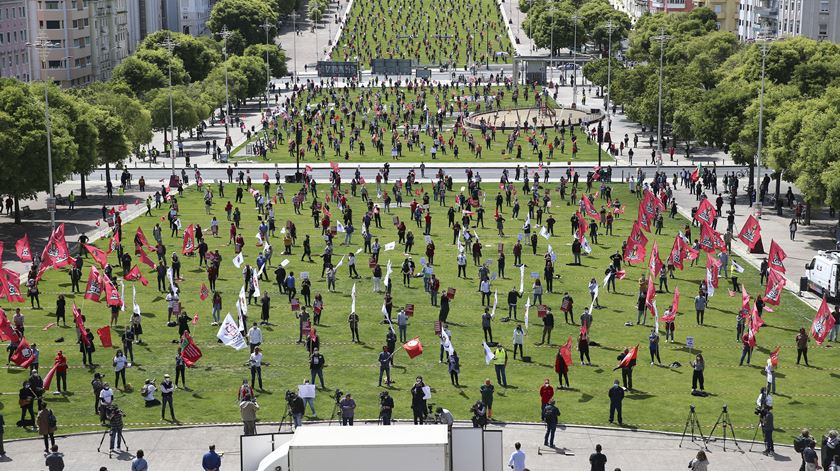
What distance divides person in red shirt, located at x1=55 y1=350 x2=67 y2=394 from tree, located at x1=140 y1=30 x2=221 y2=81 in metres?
97.6

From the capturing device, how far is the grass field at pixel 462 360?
3862 centimetres

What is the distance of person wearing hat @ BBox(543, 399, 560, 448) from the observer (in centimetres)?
3494

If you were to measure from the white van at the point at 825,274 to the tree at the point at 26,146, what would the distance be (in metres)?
37.4

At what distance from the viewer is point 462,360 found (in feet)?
145

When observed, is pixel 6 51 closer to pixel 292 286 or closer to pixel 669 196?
pixel 669 196

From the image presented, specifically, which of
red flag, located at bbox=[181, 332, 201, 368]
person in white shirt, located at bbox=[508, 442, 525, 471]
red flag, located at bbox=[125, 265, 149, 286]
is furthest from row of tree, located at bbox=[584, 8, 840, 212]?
person in white shirt, located at bbox=[508, 442, 525, 471]

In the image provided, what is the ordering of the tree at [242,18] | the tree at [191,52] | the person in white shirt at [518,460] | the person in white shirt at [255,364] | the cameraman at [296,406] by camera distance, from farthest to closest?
the tree at [242,18]
the tree at [191,52]
the person in white shirt at [255,364]
the cameraman at [296,406]
the person in white shirt at [518,460]

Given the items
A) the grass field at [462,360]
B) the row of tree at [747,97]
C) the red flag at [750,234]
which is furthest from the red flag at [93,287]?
the row of tree at [747,97]

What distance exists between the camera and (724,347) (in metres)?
45.7

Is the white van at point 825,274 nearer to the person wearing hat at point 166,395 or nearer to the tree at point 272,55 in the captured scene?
the person wearing hat at point 166,395

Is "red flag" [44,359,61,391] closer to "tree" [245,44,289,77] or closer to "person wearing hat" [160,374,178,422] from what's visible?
"person wearing hat" [160,374,178,422]

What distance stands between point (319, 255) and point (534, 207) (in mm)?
16514

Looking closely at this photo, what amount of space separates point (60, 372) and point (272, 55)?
11100 cm

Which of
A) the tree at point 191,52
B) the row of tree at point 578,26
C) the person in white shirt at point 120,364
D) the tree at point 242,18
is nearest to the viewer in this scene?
the person in white shirt at point 120,364
